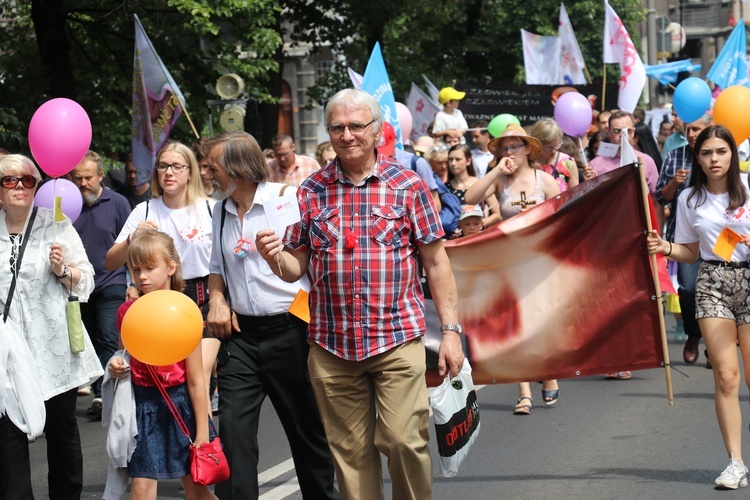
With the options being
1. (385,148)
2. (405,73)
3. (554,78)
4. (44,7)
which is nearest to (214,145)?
(385,148)

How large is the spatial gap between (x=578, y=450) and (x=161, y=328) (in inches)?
Result: 133

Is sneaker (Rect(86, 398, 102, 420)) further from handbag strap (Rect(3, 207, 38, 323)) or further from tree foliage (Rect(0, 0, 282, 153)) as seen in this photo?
tree foliage (Rect(0, 0, 282, 153))

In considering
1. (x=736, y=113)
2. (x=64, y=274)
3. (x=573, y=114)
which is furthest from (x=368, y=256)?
(x=573, y=114)

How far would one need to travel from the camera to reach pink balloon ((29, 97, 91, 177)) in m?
6.93

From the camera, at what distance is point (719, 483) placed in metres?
6.68

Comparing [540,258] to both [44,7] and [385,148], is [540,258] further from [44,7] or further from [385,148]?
[44,7]

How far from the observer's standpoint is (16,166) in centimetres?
618

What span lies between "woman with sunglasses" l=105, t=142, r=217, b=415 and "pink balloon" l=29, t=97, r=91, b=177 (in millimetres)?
452

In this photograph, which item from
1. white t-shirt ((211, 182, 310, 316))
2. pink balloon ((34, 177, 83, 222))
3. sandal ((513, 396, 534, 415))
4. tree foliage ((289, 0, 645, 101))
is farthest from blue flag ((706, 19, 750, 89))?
tree foliage ((289, 0, 645, 101))

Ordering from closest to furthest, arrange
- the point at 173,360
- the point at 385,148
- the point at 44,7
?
the point at 173,360 → the point at 385,148 → the point at 44,7

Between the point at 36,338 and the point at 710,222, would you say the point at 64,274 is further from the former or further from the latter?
the point at 710,222

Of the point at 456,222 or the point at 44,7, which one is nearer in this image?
the point at 456,222

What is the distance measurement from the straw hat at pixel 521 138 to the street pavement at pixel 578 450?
1.84 m

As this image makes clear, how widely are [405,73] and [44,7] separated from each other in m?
14.8
